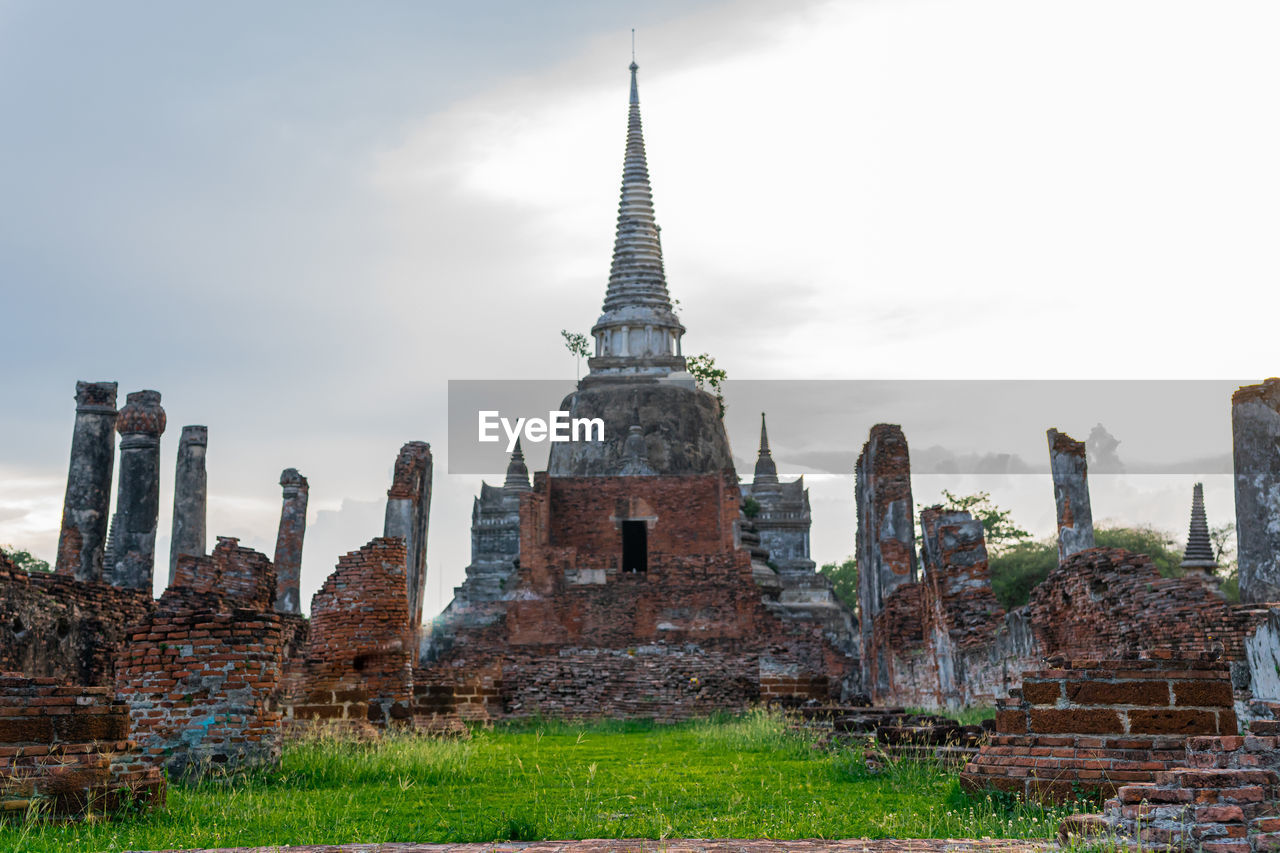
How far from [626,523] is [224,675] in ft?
72.4

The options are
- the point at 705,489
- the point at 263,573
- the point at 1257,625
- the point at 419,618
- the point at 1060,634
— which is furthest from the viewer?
the point at 705,489

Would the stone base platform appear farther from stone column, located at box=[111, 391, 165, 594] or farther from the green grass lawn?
stone column, located at box=[111, 391, 165, 594]

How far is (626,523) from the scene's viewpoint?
29781 mm

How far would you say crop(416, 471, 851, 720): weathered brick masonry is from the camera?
1825 cm

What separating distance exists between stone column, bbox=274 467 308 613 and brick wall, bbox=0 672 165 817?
15486 mm

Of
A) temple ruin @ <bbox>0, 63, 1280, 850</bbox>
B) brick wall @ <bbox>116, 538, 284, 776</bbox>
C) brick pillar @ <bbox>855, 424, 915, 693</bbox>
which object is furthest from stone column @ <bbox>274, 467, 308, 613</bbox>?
brick wall @ <bbox>116, 538, 284, 776</bbox>

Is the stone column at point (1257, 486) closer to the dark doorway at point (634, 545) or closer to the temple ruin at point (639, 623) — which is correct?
the temple ruin at point (639, 623)

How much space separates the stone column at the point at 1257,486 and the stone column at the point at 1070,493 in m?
4.09

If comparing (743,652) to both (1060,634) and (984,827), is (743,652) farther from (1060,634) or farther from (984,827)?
(984,827)

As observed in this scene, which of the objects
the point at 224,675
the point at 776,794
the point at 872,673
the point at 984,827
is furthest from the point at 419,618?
the point at 984,827

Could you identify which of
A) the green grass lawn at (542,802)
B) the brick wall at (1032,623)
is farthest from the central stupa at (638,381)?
the green grass lawn at (542,802)

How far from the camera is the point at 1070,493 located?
15742mm

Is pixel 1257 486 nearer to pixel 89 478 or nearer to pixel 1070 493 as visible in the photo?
pixel 1070 493

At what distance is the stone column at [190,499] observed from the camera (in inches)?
701
